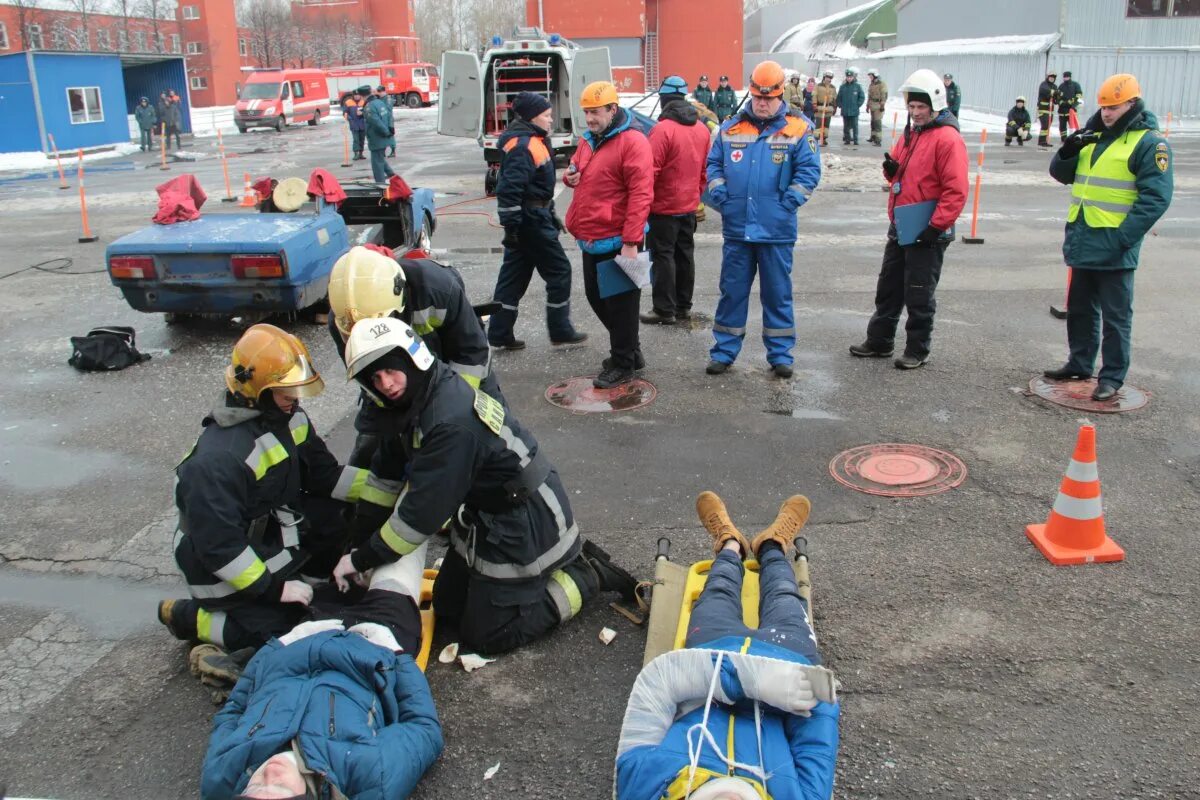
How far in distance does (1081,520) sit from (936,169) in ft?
10.1

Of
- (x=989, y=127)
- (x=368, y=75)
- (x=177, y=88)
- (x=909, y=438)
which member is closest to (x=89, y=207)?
(x=909, y=438)

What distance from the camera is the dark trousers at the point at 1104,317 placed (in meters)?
6.09

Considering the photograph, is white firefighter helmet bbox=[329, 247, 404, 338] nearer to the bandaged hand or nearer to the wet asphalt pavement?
the bandaged hand

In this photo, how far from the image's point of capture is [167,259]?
7.65 meters

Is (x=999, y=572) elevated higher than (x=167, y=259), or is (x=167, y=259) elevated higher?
(x=167, y=259)

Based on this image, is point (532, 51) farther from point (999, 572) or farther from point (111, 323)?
point (999, 572)

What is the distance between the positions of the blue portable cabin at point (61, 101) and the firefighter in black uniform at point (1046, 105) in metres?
27.0

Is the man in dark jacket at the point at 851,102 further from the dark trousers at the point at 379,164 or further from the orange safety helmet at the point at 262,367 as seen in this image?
the orange safety helmet at the point at 262,367

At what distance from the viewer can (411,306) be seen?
4617mm

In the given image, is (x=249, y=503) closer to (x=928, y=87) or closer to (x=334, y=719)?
(x=334, y=719)

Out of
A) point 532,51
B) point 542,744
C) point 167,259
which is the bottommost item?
point 542,744

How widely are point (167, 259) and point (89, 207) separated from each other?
10.6 metres

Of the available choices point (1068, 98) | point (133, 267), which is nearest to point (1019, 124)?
point (1068, 98)

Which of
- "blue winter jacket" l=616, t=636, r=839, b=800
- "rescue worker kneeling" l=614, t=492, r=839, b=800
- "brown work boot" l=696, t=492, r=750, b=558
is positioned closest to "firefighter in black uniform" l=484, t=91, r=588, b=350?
"brown work boot" l=696, t=492, r=750, b=558
